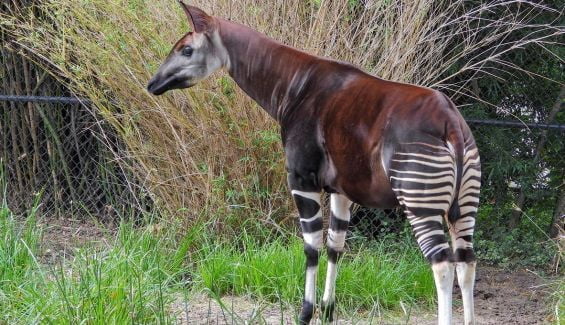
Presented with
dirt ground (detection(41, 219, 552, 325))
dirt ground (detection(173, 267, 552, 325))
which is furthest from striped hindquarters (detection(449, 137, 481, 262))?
dirt ground (detection(173, 267, 552, 325))

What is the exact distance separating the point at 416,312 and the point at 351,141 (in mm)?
1495

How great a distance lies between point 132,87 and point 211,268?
4.49 ft

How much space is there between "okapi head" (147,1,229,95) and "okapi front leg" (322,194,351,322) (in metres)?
0.90

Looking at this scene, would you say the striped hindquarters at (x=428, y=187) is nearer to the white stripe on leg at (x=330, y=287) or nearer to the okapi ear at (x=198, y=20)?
the white stripe on leg at (x=330, y=287)

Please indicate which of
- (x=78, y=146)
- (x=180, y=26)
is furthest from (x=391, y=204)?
(x=78, y=146)

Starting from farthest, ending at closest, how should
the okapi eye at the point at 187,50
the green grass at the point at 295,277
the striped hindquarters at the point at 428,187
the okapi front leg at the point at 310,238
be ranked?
the green grass at the point at 295,277 < the okapi eye at the point at 187,50 < the okapi front leg at the point at 310,238 < the striped hindquarters at the point at 428,187

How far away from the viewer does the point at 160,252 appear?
5.28 m

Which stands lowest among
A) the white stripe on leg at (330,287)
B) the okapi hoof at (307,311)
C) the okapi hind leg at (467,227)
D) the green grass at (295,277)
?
the green grass at (295,277)

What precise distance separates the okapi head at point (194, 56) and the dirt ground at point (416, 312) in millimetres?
987

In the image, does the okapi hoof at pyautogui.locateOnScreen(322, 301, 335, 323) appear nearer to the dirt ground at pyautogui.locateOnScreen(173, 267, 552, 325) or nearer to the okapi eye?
the dirt ground at pyautogui.locateOnScreen(173, 267, 552, 325)

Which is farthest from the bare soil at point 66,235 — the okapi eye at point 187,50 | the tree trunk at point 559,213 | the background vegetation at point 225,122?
the tree trunk at point 559,213

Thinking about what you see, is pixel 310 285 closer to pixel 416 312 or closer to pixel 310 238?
pixel 310 238

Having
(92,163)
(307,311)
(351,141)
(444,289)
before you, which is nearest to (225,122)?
(307,311)

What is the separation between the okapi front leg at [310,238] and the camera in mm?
4215
